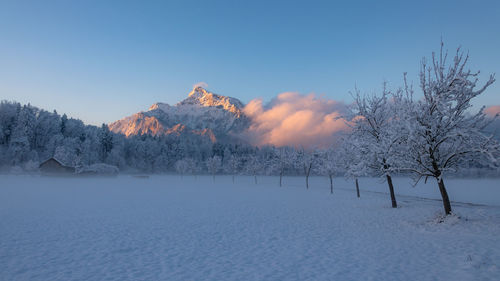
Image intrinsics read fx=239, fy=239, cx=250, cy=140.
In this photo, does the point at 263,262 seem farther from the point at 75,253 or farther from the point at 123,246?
the point at 75,253

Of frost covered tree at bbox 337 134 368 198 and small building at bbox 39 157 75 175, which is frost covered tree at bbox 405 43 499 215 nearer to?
frost covered tree at bbox 337 134 368 198

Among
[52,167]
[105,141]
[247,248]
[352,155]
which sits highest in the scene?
[105,141]

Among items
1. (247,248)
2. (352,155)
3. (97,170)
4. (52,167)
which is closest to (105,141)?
(97,170)

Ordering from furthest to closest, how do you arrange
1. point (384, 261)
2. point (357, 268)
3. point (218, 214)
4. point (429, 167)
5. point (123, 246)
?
point (218, 214)
point (429, 167)
point (123, 246)
point (384, 261)
point (357, 268)

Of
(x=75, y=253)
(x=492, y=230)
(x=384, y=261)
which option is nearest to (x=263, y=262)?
(x=384, y=261)

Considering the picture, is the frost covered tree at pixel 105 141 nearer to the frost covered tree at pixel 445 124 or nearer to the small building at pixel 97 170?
the small building at pixel 97 170

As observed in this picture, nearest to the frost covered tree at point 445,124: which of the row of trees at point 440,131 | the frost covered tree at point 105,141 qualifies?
the row of trees at point 440,131

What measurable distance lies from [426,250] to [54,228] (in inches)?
728

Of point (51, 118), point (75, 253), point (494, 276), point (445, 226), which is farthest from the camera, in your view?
point (51, 118)

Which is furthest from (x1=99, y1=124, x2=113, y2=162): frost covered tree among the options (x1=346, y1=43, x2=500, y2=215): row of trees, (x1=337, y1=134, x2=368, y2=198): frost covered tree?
(x1=346, y1=43, x2=500, y2=215): row of trees

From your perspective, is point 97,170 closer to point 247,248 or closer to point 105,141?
point 105,141

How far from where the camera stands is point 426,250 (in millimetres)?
9555

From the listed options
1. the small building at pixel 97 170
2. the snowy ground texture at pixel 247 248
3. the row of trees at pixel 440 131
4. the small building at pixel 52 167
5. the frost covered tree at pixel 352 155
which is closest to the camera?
the snowy ground texture at pixel 247 248

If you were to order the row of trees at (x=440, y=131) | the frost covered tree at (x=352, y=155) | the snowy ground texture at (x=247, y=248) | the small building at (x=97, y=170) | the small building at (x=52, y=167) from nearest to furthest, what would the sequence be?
the snowy ground texture at (x=247, y=248), the row of trees at (x=440, y=131), the frost covered tree at (x=352, y=155), the small building at (x=52, y=167), the small building at (x=97, y=170)
